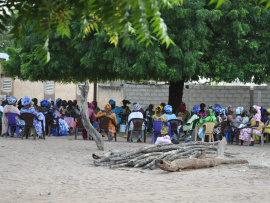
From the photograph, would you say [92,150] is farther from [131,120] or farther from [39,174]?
[39,174]

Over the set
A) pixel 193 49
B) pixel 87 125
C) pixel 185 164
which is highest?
pixel 193 49

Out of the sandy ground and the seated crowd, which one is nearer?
the sandy ground

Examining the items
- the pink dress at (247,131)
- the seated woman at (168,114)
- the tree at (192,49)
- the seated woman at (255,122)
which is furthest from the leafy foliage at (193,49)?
the pink dress at (247,131)

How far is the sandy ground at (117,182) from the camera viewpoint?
286 inches

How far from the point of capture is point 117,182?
8.76 metres

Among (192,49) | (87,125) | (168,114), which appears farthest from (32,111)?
(192,49)

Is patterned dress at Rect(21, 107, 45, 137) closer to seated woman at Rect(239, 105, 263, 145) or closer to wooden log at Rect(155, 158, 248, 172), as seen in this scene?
seated woman at Rect(239, 105, 263, 145)

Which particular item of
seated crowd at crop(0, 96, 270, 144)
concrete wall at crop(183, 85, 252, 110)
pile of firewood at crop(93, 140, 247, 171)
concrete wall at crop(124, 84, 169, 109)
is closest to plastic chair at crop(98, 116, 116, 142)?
seated crowd at crop(0, 96, 270, 144)

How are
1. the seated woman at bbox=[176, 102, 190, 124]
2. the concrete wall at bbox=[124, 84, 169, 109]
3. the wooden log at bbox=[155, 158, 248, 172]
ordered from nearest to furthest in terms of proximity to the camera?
the wooden log at bbox=[155, 158, 248, 172] < the seated woman at bbox=[176, 102, 190, 124] < the concrete wall at bbox=[124, 84, 169, 109]

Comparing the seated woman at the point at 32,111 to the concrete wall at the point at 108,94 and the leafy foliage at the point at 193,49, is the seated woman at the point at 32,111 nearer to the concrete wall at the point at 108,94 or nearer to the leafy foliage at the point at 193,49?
the leafy foliage at the point at 193,49

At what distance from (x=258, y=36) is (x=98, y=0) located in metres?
17.1

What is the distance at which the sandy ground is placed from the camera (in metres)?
7.27

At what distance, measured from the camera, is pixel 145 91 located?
2822 cm

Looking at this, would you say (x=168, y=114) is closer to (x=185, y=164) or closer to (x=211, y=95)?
(x=185, y=164)
